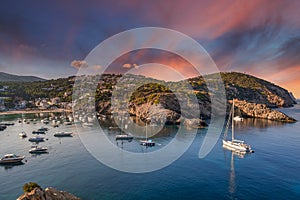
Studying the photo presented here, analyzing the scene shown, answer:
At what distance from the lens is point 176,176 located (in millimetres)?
35719

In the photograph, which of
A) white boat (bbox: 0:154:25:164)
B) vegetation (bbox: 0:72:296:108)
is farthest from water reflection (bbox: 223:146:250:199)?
vegetation (bbox: 0:72:296:108)

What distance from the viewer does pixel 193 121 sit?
8862 cm

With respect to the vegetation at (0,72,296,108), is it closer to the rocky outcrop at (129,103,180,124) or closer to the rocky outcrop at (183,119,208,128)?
the rocky outcrop at (129,103,180,124)

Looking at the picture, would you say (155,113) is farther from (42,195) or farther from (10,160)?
(42,195)

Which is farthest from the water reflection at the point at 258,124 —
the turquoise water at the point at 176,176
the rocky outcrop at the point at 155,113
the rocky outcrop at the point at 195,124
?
the turquoise water at the point at 176,176

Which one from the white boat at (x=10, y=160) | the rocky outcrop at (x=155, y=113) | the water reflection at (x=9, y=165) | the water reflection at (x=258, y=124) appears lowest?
the water reflection at (x=9, y=165)

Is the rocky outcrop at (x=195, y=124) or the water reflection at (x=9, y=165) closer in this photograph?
the water reflection at (x=9, y=165)

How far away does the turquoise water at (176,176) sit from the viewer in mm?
29453

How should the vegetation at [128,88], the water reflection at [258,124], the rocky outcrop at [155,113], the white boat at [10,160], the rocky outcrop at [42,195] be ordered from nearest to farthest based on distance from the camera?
1. the rocky outcrop at [42,195]
2. the white boat at [10,160]
3. the water reflection at [258,124]
4. the rocky outcrop at [155,113]
5. the vegetation at [128,88]

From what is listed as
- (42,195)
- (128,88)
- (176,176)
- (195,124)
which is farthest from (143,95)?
(42,195)

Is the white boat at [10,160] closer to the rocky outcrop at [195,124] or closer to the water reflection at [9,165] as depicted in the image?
the water reflection at [9,165]

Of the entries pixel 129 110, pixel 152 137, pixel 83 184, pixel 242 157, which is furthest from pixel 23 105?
pixel 242 157

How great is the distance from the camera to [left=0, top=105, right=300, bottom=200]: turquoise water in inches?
1160

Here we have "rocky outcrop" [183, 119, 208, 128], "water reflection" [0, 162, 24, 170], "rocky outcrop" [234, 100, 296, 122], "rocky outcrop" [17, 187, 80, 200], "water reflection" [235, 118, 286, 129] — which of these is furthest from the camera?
"rocky outcrop" [234, 100, 296, 122]
